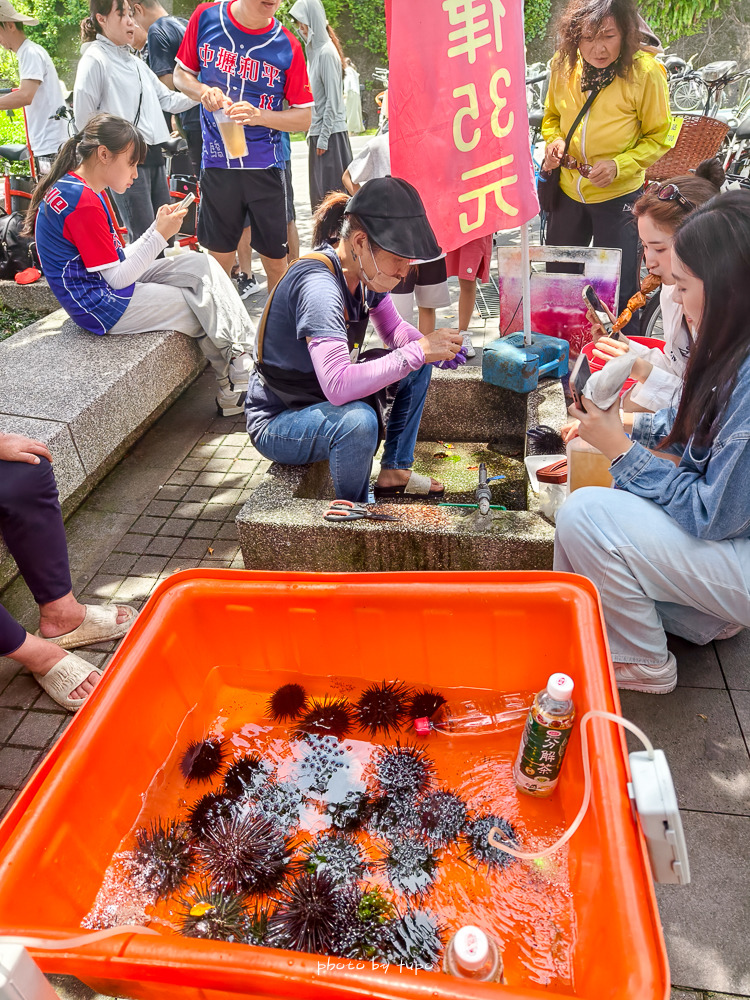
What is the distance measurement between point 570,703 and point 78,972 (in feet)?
3.58

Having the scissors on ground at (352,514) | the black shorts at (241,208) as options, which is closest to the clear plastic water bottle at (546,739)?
the scissors on ground at (352,514)

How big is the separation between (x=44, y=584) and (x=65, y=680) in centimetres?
39

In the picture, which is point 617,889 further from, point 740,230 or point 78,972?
point 740,230

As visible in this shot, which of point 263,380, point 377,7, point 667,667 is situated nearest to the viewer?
point 667,667

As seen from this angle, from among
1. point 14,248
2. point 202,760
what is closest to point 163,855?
point 202,760

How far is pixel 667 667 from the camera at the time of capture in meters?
2.19

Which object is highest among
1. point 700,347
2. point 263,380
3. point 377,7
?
point 377,7

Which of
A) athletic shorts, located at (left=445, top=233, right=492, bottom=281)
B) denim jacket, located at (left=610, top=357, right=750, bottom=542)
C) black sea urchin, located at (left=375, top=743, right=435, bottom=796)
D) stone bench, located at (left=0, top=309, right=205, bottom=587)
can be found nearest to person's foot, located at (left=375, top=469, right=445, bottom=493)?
denim jacket, located at (left=610, top=357, right=750, bottom=542)

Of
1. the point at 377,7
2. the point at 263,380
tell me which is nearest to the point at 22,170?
the point at 263,380

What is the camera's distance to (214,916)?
1.48m

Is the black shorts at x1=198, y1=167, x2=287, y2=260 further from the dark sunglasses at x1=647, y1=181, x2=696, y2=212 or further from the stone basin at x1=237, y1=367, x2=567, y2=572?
the dark sunglasses at x1=647, y1=181, x2=696, y2=212

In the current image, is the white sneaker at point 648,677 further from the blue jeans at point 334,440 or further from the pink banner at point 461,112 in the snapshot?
the pink banner at point 461,112

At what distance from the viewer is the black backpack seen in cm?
498

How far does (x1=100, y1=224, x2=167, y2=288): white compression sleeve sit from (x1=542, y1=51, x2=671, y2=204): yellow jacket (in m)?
2.37
